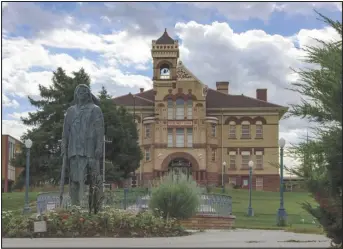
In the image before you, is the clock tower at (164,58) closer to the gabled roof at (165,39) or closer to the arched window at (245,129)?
the gabled roof at (165,39)

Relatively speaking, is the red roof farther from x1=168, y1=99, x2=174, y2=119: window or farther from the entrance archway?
the entrance archway

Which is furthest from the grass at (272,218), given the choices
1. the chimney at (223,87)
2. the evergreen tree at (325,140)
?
the chimney at (223,87)

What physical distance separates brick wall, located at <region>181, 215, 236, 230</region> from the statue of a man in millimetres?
5126

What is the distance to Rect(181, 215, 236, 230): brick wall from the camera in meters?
20.4

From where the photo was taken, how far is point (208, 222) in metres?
21.0

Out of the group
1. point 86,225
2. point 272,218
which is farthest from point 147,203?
point 272,218

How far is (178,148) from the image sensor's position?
244 ft

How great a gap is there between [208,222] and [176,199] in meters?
3.21

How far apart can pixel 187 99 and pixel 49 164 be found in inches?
1174

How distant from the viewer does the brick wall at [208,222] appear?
20.4 metres

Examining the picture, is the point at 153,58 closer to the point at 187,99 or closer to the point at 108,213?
the point at 187,99

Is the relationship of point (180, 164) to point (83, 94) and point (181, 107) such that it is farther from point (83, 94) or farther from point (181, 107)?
point (83, 94)

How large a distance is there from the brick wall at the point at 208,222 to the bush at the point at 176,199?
1874mm

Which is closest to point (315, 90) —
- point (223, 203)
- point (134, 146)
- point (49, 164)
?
point (223, 203)
